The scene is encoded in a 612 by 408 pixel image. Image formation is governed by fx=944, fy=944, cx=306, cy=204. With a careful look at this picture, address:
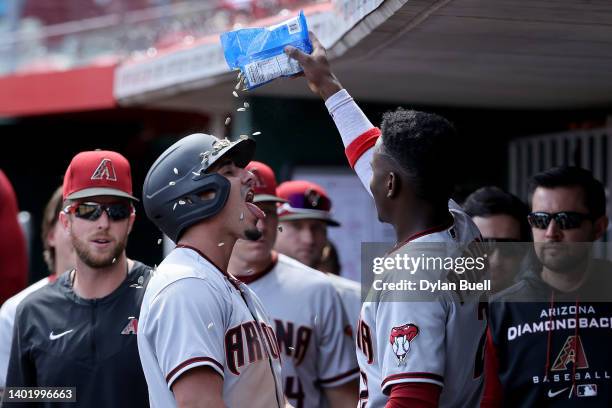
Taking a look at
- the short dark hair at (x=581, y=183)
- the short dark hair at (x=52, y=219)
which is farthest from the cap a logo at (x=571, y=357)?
the short dark hair at (x=52, y=219)

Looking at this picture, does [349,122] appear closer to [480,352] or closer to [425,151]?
[425,151]

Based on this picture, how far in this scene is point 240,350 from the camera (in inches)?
111

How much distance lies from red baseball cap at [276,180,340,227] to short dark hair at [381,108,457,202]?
2373 mm

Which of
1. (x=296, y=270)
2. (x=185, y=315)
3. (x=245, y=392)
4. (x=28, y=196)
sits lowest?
(x=245, y=392)

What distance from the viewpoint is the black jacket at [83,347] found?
12.0 ft

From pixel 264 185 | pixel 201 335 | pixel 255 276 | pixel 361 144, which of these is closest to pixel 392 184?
pixel 361 144

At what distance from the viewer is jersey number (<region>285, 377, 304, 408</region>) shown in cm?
441

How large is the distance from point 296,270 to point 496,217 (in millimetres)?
1008

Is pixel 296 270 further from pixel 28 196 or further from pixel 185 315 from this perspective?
pixel 28 196

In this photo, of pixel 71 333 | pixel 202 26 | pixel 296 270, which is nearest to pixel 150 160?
pixel 202 26

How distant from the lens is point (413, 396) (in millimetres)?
2676

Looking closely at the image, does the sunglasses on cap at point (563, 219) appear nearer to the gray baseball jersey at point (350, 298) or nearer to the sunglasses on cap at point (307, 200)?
the gray baseball jersey at point (350, 298)

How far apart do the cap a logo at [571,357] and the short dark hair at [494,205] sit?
1073 mm

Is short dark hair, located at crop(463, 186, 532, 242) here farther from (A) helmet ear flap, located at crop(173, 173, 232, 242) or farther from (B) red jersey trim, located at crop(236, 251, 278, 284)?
(A) helmet ear flap, located at crop(173, 173, 232, 242)
